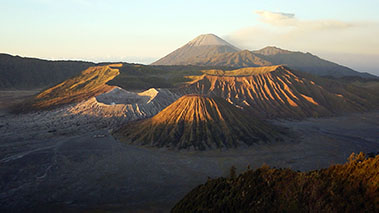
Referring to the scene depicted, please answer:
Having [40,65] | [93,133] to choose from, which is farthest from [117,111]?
[40,65]

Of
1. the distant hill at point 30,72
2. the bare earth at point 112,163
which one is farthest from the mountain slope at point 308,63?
the bare earth at point 112,163

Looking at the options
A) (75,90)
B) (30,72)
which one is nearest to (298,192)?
(75,90)

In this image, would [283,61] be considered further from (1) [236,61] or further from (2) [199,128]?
(2) [199,128]

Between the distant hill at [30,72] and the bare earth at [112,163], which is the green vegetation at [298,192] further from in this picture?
the distant hill at [30,72]

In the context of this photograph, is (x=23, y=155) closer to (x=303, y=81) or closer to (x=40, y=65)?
(x=303, y=81)

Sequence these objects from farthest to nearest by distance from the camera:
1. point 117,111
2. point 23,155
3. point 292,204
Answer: point 117,111
point 23,155
point 292,204

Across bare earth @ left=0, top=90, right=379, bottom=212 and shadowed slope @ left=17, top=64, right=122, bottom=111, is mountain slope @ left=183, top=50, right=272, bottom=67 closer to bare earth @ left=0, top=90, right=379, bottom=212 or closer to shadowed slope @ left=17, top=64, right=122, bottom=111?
shadowed slope @ left=17, top=64, right=122, bottom=111

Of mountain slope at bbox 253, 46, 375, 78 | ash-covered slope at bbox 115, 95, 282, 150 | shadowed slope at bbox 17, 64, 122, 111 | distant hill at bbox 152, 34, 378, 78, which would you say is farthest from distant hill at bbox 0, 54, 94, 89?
mountain slope at bbox 253, 46, 375, 78
